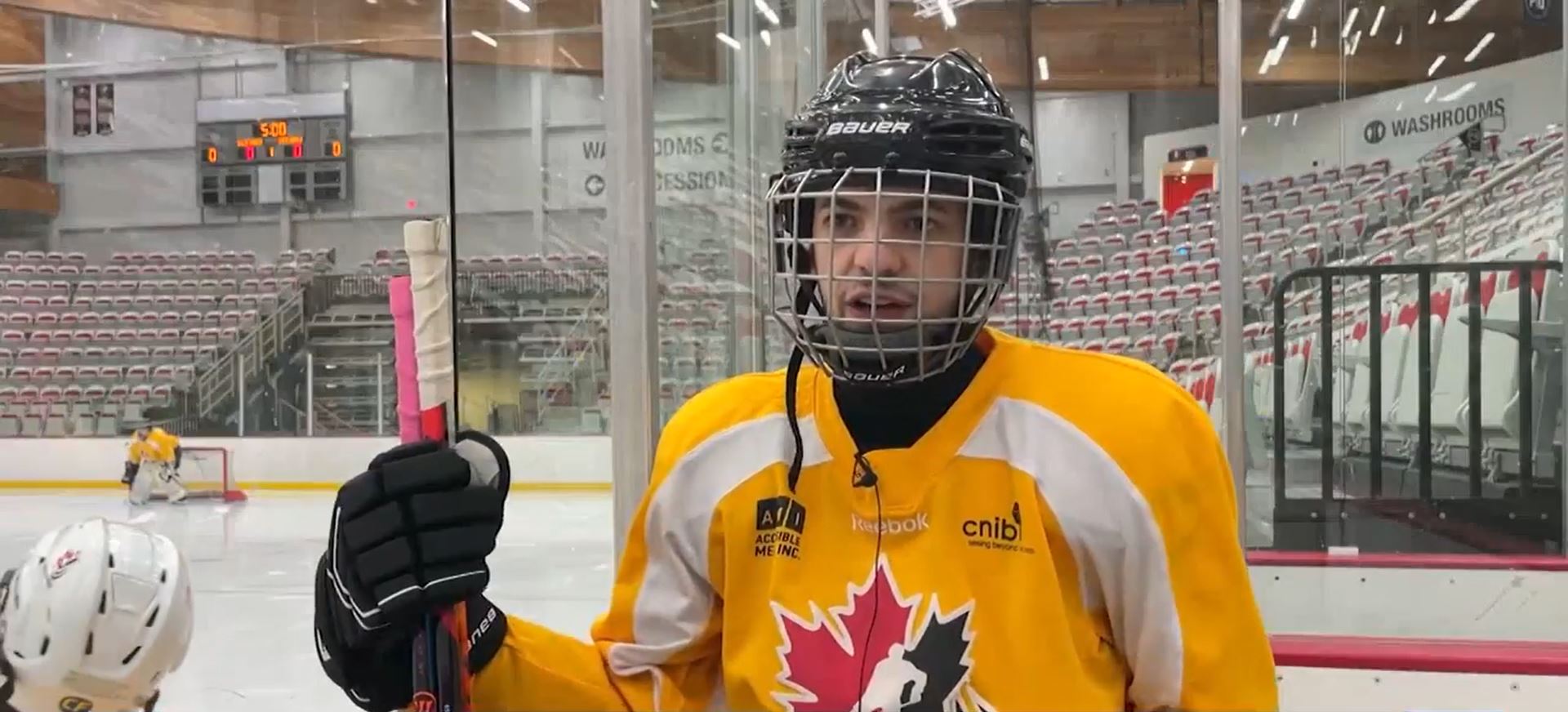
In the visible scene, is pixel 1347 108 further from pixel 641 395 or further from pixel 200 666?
pixel 200 666

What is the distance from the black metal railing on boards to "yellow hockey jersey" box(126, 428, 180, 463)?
5.67 m

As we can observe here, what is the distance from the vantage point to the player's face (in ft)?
2.73

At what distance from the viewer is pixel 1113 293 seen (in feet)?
15.6

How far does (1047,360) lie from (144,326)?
9.47 metres

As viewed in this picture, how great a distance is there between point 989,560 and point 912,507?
66mm

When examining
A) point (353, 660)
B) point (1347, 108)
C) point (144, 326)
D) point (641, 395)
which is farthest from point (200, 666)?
point (144, 326)

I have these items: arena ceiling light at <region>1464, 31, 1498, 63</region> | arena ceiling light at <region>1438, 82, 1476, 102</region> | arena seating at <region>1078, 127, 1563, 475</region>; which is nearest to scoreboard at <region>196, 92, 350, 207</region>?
arena seating at <region>1078, 127, 1563, 475</region>

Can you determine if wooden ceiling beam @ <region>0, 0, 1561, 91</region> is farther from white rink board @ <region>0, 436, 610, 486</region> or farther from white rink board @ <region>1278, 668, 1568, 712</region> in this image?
white rink board @ <region>0, 436, 610, 486</region>

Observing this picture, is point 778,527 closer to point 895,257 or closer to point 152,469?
point 895,257

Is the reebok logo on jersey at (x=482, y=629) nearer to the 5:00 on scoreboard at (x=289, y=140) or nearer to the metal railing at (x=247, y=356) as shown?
the metal railing at (x=247, y=356)

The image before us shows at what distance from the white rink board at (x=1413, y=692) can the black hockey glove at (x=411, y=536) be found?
1.53 metres

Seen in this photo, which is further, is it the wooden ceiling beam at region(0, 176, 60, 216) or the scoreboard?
the scoreboard

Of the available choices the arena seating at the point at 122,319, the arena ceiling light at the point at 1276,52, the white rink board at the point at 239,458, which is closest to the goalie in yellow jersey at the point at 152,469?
the white rink board at the point at 239,458

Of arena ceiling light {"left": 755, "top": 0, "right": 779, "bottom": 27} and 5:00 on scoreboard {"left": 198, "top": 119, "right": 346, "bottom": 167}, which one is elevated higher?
5:00 on scoreboard {"left": 198, "top": 119, "right": 346, "bottom": 167}
